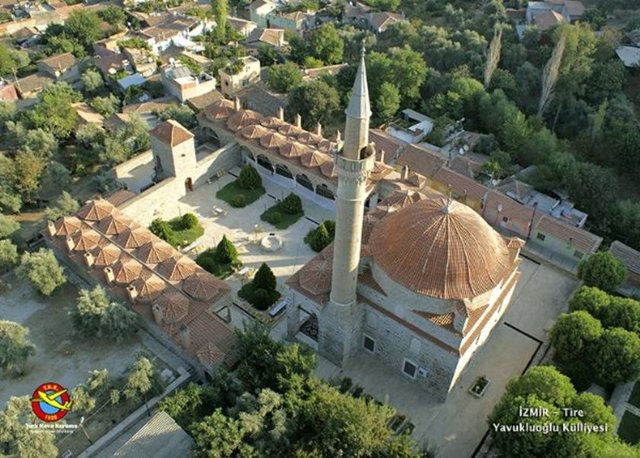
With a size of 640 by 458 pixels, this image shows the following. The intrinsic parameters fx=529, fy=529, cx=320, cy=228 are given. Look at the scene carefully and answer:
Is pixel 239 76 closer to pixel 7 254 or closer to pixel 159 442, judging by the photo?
pixel 7 254

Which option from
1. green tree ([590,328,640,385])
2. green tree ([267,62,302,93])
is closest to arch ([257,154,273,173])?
green tree ([267,62,302,93])

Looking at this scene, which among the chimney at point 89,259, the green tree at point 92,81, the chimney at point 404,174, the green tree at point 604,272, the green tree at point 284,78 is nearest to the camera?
the green tree at point 604,272

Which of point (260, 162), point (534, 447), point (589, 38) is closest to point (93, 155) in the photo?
point (260, 162)

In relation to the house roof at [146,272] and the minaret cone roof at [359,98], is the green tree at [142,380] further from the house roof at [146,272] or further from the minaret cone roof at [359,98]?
the minaret cone roof at [359,98]

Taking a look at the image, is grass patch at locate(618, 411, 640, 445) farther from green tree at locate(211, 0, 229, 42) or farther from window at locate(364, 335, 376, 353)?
green tree at locate(211, 0, 229, 42)

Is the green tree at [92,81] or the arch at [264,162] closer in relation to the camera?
the arch at [264,162]

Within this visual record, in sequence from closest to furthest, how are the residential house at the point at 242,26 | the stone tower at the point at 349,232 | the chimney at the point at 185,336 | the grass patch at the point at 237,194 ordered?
the stone tower at the point at 349,232 < the chimney at the point at 185,336 < the grass patch at the point at 237,194 < the residential house at the point at 242,26

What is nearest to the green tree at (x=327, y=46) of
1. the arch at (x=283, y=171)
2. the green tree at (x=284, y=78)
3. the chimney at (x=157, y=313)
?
the green tree at (x=284, y=78)
